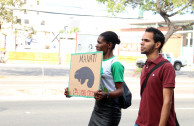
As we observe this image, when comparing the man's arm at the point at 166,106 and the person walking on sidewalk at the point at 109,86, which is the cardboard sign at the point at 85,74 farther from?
the man's arm at the point at 166,106

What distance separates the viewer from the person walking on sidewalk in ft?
11.0

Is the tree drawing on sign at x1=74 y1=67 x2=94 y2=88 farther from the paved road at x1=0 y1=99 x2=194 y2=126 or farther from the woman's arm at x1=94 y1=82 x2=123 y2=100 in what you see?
the paved road at x1=0 y1=99 x2=194 y2=126

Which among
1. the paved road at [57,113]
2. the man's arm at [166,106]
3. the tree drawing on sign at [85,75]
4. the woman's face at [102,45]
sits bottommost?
the paved road at [57,113]

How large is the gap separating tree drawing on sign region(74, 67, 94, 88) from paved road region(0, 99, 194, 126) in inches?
141

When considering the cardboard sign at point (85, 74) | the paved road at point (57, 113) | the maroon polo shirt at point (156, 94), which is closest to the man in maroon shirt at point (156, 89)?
the maroon polo shirt at point (156, 94)

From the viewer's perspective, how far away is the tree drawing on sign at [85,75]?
343 cm

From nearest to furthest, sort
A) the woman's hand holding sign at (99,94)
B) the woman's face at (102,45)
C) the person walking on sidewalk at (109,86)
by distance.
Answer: the woman's hand holding sign at (99,94) → the person walking on sidewalk at (109,86) → the woman's face at (102,45)

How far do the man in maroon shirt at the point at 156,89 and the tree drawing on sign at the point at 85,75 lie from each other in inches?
25.5

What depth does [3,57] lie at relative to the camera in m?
29.7

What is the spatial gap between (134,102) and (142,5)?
477 inches

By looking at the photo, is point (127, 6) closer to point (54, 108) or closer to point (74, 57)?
point (54, 108)

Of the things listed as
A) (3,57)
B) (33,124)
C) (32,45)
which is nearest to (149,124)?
(33,124)

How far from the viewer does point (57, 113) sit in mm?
8078

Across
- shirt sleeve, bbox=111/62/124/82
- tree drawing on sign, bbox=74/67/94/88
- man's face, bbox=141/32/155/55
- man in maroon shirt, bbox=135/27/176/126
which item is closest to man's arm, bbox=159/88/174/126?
man in maroon shirt, bbox=135/27/176/126
